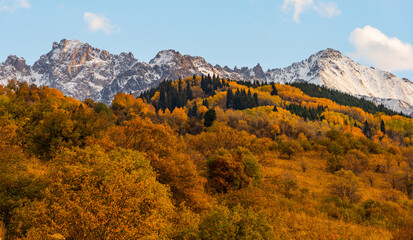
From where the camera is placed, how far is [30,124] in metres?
30.5

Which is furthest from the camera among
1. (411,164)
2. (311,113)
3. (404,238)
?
(311,113)

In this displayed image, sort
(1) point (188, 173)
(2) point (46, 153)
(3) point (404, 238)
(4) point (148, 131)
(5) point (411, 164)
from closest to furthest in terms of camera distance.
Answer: (3) point (404, 238), (1) point (188, 173), (4) point (148, 131), (2) point (46, 153), (5) point (411, 164)

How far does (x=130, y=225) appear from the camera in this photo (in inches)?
396

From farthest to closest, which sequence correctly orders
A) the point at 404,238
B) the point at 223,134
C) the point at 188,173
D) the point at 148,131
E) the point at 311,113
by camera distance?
the point at 311,113
the point at 223,134
the point at 148,131
the point at 188,173
the point at 404,238

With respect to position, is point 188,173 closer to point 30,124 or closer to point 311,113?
point 30,124

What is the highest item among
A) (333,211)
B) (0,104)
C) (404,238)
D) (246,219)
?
(0,104)

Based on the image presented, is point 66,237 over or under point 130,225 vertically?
under

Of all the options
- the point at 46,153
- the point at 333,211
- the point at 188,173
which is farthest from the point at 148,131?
the point at 333,211

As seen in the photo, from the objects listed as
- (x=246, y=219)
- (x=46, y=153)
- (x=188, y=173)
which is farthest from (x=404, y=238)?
(x=46, y=153)

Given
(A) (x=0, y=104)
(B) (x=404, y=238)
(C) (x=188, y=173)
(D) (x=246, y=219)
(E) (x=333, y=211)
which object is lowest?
(E) (x=333, y=211)

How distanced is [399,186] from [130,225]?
43.1m

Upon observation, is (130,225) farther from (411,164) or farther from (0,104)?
(411,164)

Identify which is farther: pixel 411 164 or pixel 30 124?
pixel 411 164

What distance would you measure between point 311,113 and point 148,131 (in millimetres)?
135203
